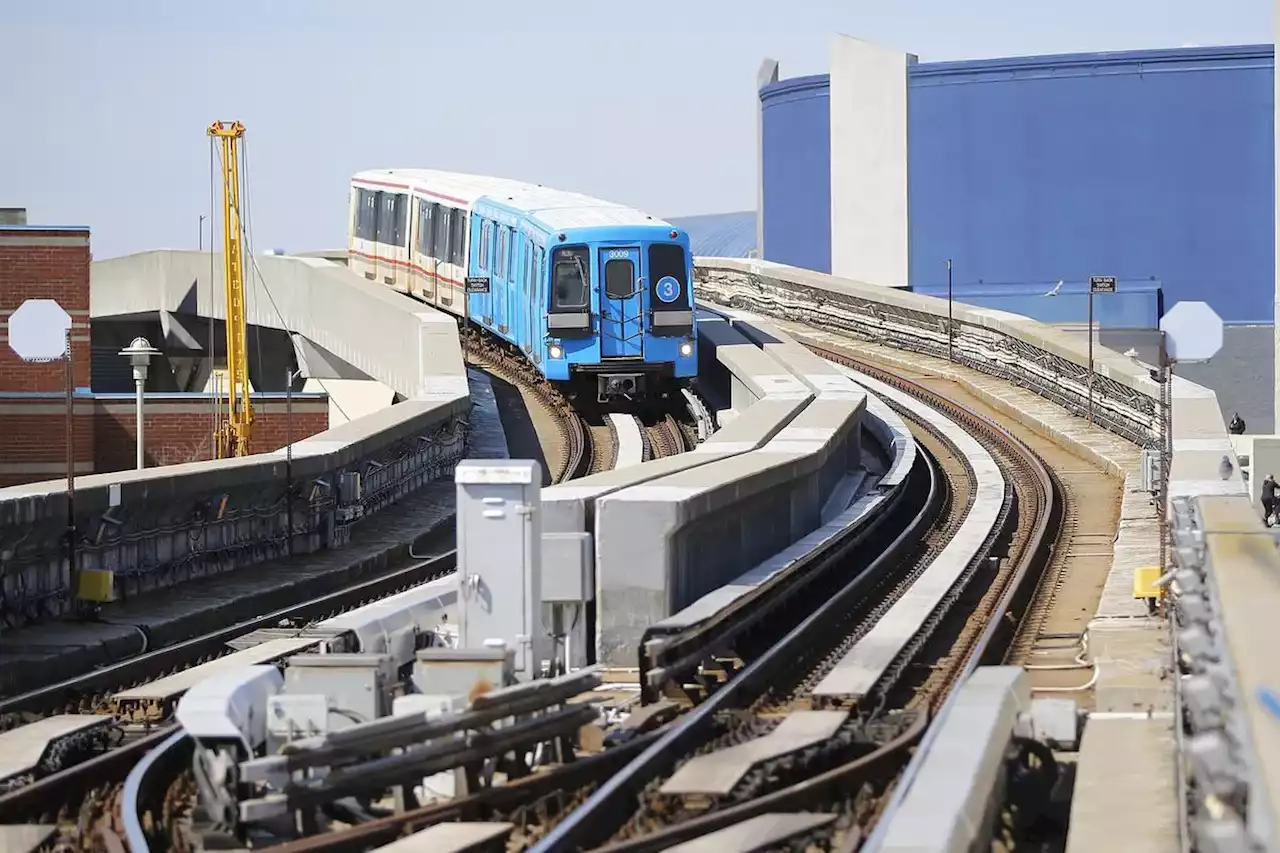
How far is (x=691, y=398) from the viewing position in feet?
106

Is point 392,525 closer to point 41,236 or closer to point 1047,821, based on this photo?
point 1047,821

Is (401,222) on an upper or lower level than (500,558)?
upper

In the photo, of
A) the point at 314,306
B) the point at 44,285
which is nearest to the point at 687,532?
the point at 44,285

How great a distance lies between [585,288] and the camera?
30.0 metres

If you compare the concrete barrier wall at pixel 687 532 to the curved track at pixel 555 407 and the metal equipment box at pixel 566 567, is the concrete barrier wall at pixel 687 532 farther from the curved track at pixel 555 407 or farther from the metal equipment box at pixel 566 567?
the curved track at pixel 555 407

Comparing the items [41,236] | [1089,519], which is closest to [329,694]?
[1089,519]

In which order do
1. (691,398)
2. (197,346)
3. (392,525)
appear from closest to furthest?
1. (392,525)
2. (691,398)
3. (197,346)

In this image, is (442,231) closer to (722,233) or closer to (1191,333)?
(1191,333)

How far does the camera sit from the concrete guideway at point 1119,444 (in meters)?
7.95

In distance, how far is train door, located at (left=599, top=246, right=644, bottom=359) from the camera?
30.1 meters

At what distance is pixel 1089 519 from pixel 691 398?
8.98 meters

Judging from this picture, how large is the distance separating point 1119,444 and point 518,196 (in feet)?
34.4

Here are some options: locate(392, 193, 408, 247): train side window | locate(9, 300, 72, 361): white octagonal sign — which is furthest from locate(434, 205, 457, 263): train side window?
locate(9, 300, 72, 361): white octagonal sign

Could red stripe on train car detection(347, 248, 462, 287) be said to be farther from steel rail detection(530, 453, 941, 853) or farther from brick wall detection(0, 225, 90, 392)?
steel rail detection(530, 453, 941, 853)
